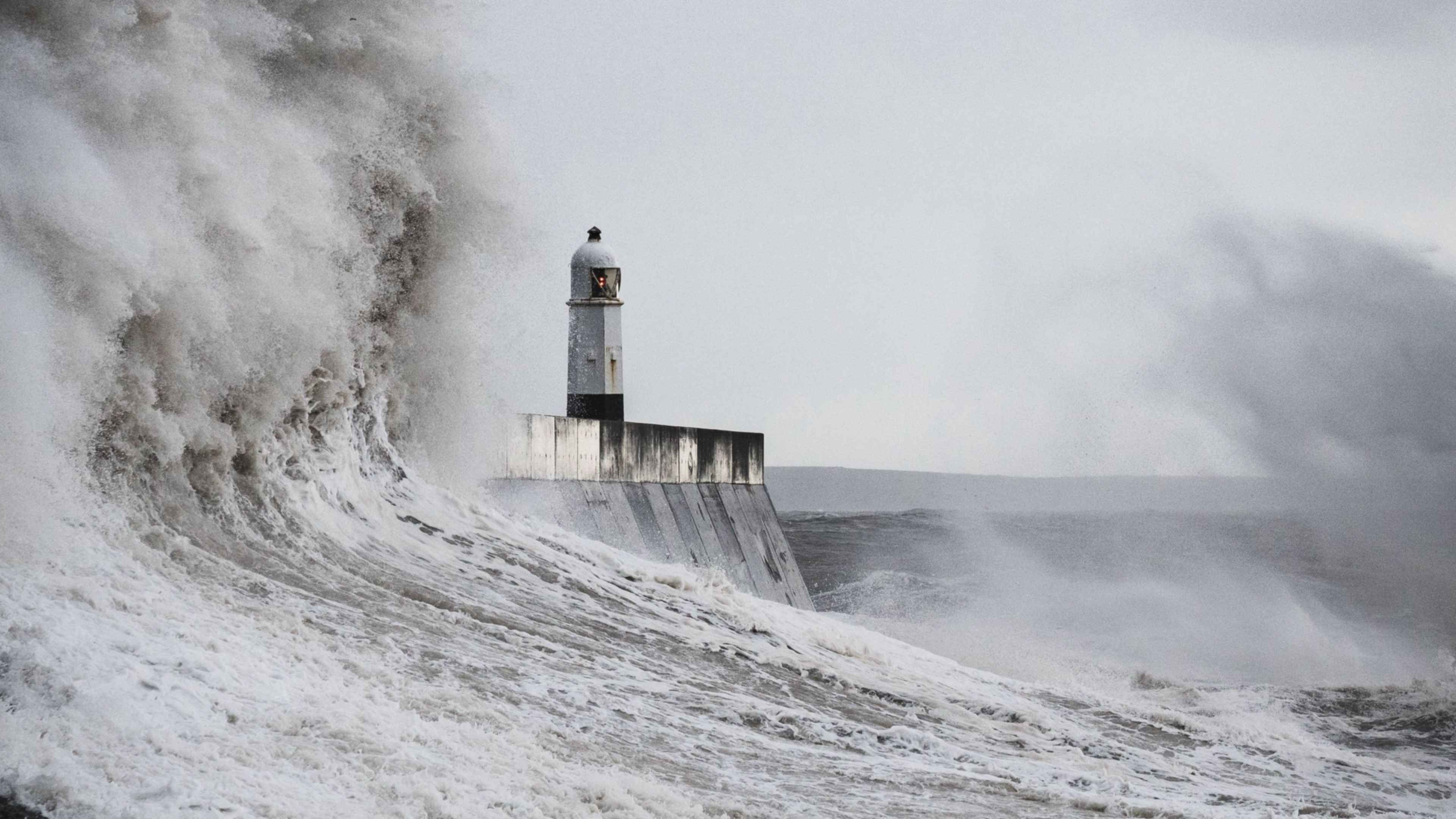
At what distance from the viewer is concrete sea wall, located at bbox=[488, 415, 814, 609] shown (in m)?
7.40

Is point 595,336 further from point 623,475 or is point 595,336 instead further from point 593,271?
point 623,475

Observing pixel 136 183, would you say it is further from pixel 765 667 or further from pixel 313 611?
pixel 765 667

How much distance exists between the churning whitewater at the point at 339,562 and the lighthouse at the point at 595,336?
3.39 metres

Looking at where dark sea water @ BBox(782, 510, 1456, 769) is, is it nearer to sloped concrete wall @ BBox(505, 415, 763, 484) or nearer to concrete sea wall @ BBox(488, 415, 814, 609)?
concrete sea wall @ BBox(488, 415, 814, 609)

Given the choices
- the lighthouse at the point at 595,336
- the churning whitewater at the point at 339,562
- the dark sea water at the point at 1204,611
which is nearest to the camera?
the churning whitewater at the point at 339,562

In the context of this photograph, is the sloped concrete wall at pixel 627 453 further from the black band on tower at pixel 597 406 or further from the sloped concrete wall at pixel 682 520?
the black band on tower at pixel 597 406

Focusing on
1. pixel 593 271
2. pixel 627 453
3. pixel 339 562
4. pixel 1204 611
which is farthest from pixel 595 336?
pixel 1204 611

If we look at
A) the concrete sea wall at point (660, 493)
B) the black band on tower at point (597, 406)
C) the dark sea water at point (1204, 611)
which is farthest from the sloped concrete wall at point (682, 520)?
the dark sea water at point (1204, 611)

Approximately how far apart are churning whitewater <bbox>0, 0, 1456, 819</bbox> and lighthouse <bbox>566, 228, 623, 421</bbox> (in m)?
3.39

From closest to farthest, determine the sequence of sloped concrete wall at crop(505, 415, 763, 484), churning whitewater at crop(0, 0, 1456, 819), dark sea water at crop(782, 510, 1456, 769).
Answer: churning whitewater at crop(0, 0, 1456, 819)
sloped concrete wall at crop(505, 415, 763, 484)
dark sea water at crop(782, 510, 1456, 769)

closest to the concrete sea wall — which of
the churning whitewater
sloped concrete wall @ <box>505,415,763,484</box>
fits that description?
sloped concrete wall @ <box>505,415,763,484</box>

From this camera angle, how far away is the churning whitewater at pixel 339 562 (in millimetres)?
2812

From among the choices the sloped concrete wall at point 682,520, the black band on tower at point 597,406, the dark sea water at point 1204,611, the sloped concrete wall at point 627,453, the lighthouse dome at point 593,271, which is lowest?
the dark sea water at point 1204,611

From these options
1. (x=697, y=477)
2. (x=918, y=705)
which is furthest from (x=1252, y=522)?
(x=918, y=705)
